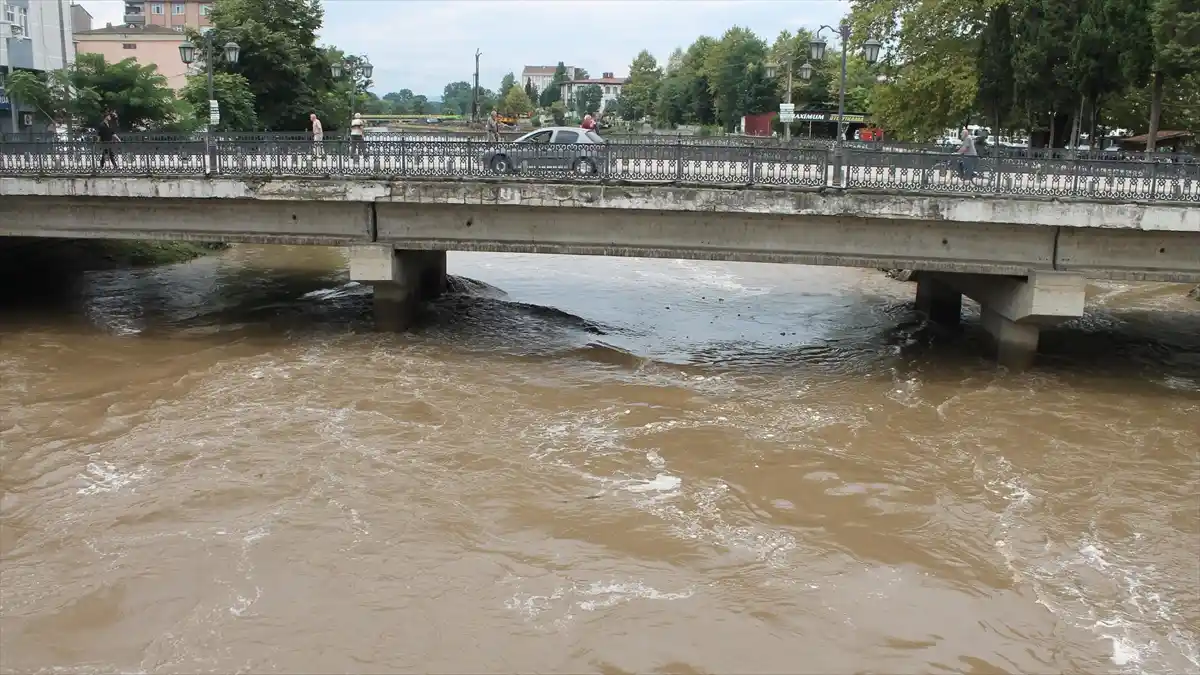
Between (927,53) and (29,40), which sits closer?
(927,53)

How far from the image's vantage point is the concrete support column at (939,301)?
21.6m

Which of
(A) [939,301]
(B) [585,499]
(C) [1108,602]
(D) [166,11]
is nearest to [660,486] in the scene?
(B) [585,499]

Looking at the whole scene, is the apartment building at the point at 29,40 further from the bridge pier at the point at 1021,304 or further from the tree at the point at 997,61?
the bridge pier at the point at 1021,304

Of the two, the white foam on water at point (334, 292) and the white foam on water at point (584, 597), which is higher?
the white foam on water at point (334, 292)

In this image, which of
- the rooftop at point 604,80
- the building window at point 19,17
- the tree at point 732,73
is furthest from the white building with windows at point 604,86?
the building window at point 19,17

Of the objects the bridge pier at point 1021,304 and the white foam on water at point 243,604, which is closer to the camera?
the white foam on water at point 243,604

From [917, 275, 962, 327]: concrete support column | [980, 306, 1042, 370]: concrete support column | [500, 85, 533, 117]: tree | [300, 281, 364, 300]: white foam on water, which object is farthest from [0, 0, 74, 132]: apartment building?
[500, 85, 533, 117]: tree

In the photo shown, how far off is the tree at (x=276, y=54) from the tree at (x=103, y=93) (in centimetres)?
647

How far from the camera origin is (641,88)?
124 meters

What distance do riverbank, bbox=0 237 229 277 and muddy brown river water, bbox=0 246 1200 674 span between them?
3.51 metres

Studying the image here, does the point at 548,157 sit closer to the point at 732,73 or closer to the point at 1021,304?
the point at 1021,304

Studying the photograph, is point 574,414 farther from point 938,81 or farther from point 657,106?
point 657,106

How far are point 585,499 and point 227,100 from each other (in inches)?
1161

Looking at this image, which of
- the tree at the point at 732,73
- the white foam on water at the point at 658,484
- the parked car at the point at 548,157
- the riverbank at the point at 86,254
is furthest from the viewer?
the tree at the point at 732,73
